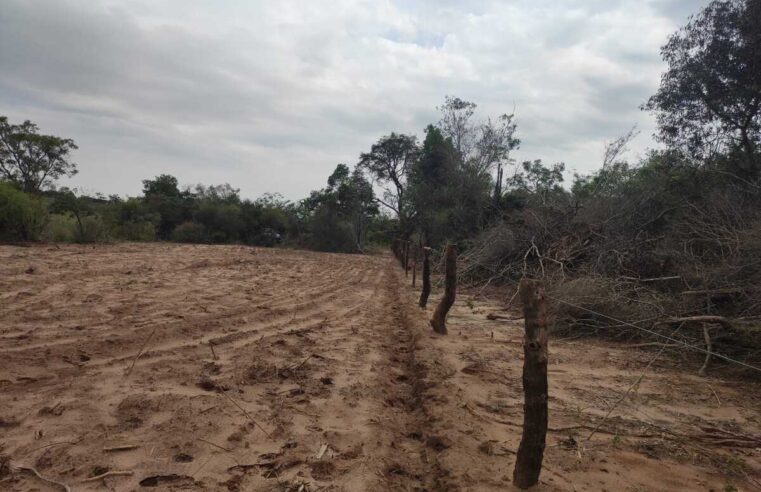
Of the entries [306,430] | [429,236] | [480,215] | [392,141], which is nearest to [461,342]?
[306,430]

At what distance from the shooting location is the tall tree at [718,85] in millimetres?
11281

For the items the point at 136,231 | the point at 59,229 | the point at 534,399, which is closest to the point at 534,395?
the point at 534,399

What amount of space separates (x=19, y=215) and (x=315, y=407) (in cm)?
1765

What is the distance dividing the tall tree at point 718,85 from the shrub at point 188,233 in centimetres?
2784

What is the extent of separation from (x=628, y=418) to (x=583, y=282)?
4.20 meters

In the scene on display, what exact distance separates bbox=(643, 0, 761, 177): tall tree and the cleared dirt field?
9.41 meters

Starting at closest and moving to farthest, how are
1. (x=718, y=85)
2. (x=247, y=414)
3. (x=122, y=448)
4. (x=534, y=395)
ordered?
1. (x=534, y=395)
2. (x=122, y=448)
3. (x=247, y=414)
4. (x=718, y=85)

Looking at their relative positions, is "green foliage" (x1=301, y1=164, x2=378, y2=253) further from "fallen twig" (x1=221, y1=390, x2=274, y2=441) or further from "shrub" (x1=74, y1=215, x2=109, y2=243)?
"fallen twig" (x1=221, y1=390, x2=274, y2=441)

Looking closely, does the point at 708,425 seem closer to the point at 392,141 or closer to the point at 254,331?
the point at 254,331

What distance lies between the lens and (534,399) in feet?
8.89

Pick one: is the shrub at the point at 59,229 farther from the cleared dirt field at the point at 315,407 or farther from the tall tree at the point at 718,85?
the tall tree at the point at 718,85

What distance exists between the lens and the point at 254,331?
606cm

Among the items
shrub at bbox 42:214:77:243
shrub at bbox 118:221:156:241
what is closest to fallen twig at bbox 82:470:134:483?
shrub at bbox 42:214:77:243

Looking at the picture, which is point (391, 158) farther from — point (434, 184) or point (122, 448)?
point (122, 448)
